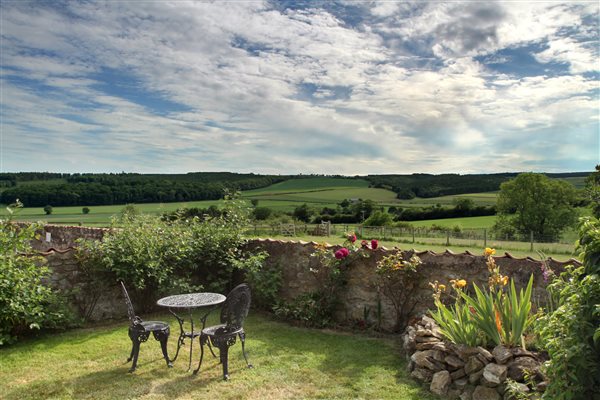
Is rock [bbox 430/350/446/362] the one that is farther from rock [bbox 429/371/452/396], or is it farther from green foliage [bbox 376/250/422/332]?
green foliage [bbox 376/250/422/332]

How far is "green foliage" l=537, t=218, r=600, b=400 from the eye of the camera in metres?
2.47

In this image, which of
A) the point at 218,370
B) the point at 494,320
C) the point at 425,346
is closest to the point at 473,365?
the point at 494,320

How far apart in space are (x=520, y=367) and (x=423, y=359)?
1.00 meters

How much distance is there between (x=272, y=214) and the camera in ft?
132

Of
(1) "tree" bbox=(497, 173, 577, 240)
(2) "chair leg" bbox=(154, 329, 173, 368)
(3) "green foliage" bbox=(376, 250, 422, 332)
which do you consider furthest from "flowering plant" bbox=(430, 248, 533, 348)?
(1) "tree" bbox=(497, 173, 577, 240)

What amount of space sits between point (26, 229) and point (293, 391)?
14.9ft

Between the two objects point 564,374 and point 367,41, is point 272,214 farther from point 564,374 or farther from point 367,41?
point 564,374

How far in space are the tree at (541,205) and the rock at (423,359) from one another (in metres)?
40.1

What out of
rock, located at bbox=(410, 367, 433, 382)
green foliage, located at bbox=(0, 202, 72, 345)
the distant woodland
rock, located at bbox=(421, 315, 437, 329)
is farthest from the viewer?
the distant woodland

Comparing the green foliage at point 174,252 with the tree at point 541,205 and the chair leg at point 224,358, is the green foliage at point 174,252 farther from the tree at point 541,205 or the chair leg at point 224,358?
the tree at point 541,205

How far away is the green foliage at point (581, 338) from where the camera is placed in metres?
2.47

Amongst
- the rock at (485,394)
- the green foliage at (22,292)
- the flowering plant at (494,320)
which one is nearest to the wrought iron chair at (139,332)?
the green foliage at (22,292)

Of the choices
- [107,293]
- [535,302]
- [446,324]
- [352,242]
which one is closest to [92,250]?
[107,293]

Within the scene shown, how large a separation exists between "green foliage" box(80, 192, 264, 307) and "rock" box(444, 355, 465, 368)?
3.91 metres
